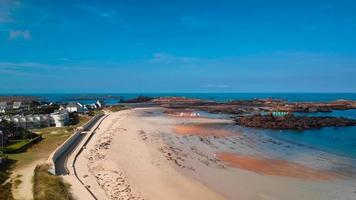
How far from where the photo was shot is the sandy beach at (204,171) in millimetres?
17281

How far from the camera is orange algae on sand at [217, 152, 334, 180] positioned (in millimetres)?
21156

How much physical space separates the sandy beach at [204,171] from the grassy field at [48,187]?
51.0 inches

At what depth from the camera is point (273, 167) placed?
2308cm

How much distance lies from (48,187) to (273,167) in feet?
44.6

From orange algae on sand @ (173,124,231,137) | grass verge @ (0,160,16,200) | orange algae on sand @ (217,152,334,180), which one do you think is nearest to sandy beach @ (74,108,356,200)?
orange algae on sand @ (217,152,334,180)

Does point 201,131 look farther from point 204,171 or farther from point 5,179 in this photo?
point 5,179

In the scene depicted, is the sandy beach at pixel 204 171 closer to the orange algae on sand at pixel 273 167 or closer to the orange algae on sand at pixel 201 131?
the orange algae on sand at pixel 273 167

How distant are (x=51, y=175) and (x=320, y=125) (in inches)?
1534

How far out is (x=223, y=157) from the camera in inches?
1025

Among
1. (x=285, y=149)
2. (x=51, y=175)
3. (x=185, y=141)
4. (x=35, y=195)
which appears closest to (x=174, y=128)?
(x=185, y=141)

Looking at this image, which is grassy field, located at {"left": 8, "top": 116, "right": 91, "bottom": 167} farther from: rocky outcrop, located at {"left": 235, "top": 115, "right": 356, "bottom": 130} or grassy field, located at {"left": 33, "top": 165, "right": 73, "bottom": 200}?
rocky outcrop, located at {"left": 235, "top": 115, "right": 356, "bottom": 130}

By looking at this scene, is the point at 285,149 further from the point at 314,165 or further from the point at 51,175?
the point at 51,175

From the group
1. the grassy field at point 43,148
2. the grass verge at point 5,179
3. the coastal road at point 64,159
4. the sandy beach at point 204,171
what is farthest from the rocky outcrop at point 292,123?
the grass verge at point 5,179

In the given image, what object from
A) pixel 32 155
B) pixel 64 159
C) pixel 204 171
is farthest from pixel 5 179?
pixel 204 171
